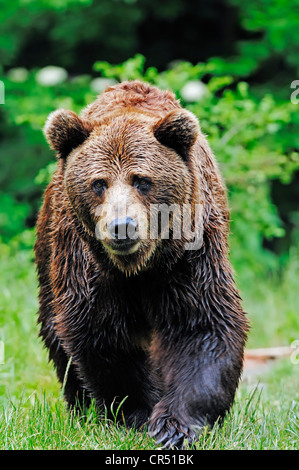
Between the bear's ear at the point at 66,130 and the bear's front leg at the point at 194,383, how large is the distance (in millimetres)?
1349

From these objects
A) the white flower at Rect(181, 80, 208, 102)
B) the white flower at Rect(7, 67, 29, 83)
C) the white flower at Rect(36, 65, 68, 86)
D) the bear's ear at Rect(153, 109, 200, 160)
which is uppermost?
the white flower at Rect(7, 67, 29, 83)

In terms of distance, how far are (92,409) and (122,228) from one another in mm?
1433

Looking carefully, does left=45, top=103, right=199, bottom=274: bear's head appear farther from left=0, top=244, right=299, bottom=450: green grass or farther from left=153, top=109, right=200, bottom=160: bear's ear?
left=0, top=244, right=299, bottom=450: green grass

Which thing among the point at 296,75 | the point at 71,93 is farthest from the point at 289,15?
the point at 71,93

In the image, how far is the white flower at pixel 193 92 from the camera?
30.2 feet

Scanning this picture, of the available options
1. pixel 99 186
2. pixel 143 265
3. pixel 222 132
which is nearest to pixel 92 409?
pixel 143 265

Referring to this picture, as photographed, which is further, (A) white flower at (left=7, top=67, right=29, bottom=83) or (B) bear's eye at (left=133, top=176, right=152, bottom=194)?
(A) white flower at (left=7, top=67, right=29, bottom=83)

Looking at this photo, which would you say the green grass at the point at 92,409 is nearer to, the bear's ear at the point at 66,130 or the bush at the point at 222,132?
the bush at the point at 222,132

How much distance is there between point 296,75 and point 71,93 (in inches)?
138

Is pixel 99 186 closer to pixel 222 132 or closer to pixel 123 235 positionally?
pixel 123 235

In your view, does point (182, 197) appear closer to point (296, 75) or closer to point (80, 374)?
point (80, 374)

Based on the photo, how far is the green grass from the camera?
4.46 meters

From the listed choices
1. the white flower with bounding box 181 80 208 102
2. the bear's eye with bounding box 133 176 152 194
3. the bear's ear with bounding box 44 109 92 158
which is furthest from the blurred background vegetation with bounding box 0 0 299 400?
the bear's eye with bounding box 133 176 152 194

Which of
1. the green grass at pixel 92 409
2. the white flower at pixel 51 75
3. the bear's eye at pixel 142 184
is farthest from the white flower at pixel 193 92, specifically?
the bear's eye at pixel 142 184
